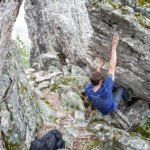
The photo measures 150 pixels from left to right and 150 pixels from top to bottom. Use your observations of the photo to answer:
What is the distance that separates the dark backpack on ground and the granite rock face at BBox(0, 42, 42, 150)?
23.5 inches

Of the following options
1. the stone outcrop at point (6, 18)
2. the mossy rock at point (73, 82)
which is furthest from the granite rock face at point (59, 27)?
the stone outcrop at point (6, 18)

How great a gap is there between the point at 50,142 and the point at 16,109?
81.7 inches

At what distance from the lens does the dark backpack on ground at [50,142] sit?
40.1 ft

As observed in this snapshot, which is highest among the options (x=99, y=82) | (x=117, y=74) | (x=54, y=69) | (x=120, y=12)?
(x=120, y=12)

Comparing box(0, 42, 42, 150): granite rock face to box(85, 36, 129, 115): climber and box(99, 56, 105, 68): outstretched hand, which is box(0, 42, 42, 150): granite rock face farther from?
box(99, 56, 105, 68): outstretched hand

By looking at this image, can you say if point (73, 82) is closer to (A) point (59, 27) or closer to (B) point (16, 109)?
(A) point (59, 27)

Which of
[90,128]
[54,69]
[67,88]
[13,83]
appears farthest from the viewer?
[54,69]

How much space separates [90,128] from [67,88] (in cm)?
587

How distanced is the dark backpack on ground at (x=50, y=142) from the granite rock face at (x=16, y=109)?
23.5 inches

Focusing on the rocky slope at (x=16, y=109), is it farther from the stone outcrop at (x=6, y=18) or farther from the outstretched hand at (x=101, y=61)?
the outstretched hand at (x=101, y=61)

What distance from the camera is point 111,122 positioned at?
16.6 m

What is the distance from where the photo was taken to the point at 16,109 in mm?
13211

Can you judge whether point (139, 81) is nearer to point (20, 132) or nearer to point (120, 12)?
point (120, 12)

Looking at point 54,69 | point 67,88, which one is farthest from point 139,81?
point 54,69
